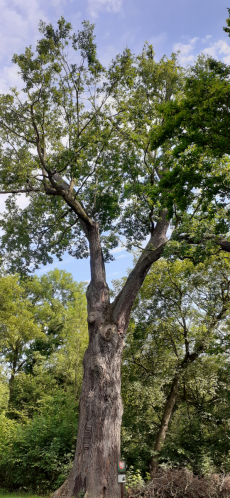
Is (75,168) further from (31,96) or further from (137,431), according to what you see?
(137,431)

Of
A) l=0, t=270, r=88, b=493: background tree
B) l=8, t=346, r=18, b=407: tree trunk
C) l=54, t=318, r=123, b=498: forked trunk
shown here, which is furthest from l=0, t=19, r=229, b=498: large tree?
l=8, t=346, r=18, b=407: tree trunk

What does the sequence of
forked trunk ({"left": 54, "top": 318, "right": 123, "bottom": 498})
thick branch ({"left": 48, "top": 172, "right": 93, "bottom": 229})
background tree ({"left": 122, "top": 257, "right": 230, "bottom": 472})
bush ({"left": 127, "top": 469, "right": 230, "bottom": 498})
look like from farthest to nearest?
1. background tree ({"left": 122, "top": 257, "right": 230, "bottom": 472})
2. thick branch ({"left": 48, "top": 172, "right": 93, "bottom": 229})
3. bush ({"left": 127, "top": 469, "right": 230, "bottom": 498})
4. forked trunk ({"left": 54, "top": 318, "right": 123, "bottom": 498})

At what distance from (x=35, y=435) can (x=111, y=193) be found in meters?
9.36

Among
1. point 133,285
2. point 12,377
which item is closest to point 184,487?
point 133,285

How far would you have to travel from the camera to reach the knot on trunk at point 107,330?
805 cm

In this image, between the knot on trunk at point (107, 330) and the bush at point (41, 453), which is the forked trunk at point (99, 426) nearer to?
the knot on trunk at point (107, 330)

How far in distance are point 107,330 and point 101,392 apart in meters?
1.49

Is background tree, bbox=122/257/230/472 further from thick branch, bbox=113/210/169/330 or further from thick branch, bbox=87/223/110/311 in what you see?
thick branch, bbox=87/223/110/311

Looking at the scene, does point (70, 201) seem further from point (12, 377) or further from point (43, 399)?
Answer: point (12, 377)

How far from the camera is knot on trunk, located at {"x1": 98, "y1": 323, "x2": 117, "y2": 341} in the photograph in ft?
26.4

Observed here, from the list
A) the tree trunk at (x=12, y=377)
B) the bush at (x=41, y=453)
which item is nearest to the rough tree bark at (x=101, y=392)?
the bush at (x=41, y=453)

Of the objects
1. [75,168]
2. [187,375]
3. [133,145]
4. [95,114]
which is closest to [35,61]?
[95,114]

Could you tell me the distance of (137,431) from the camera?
11133 mm

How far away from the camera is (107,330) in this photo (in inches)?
320
